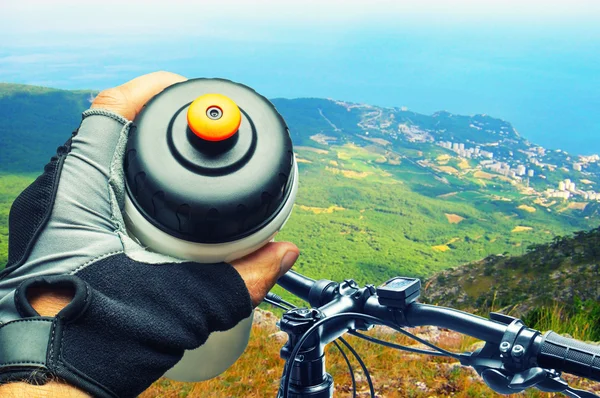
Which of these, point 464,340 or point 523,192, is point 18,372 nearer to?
point 464,340

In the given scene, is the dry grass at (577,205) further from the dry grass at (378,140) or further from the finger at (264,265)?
the finger at (264,265)

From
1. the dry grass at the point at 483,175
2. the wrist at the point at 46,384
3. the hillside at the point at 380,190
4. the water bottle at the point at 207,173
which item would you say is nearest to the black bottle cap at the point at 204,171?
the water bottle at the point at 207,173

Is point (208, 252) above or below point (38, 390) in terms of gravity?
above

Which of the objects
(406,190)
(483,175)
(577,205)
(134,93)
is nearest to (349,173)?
(406,190)

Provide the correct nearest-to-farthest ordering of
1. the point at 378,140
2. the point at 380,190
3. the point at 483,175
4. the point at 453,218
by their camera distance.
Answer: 1. the point at 453,218
2. the point at 380,190
3. the point at 483,175
4. the point at 378,140

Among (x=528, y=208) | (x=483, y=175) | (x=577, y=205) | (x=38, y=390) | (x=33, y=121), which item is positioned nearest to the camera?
(x=38, y=390)

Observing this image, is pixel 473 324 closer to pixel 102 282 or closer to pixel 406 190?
pixel 102 282
